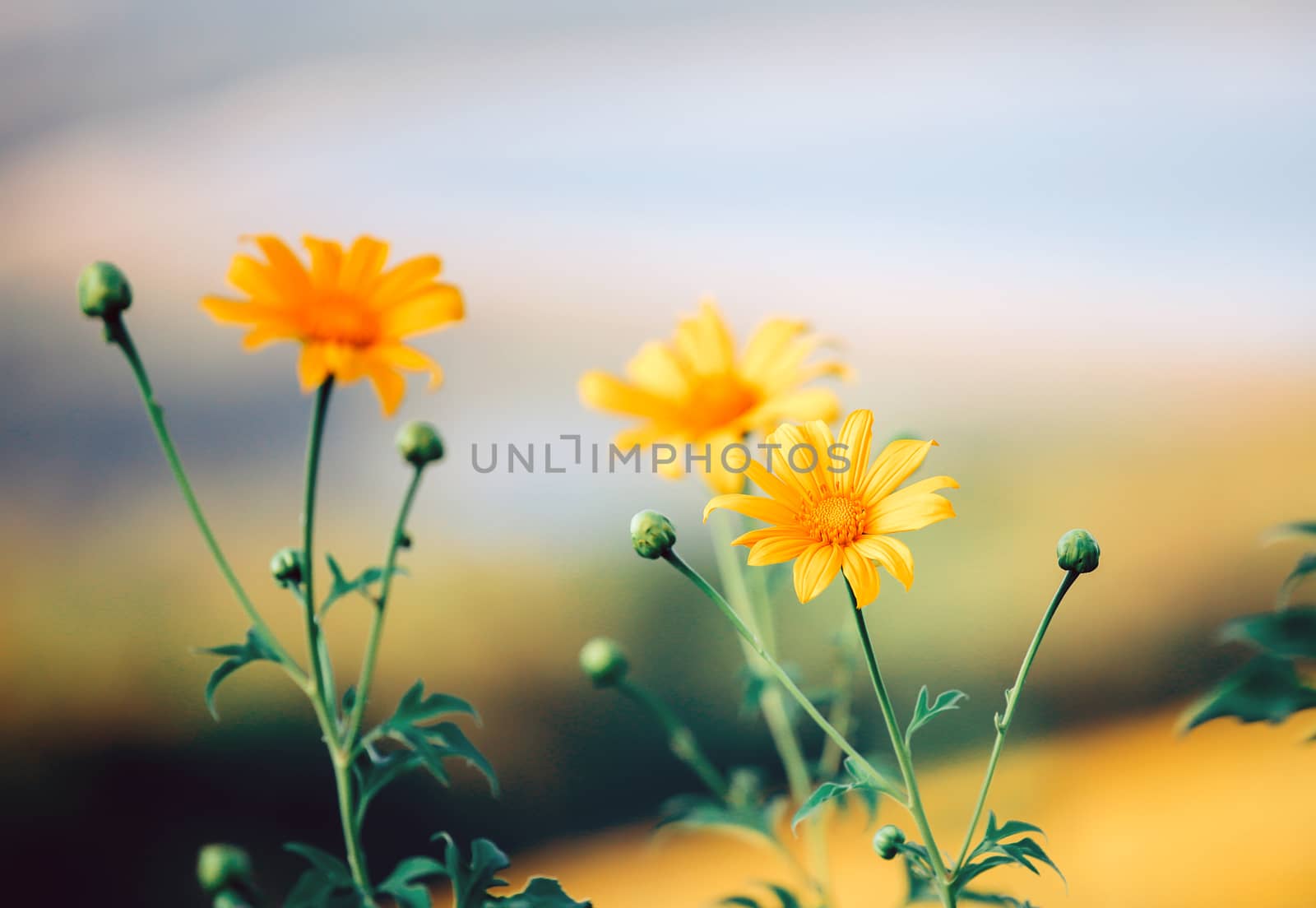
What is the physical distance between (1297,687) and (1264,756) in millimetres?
1672

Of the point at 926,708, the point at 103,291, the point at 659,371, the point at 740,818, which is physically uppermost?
the point at 103,291

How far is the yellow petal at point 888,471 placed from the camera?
2.58 ft

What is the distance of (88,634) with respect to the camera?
2.10 meters

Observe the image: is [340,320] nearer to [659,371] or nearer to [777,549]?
[777,549]

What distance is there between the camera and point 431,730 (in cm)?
81

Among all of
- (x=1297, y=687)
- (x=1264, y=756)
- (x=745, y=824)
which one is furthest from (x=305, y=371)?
(x=1264, y=756)

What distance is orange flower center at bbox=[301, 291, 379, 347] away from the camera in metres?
0.83

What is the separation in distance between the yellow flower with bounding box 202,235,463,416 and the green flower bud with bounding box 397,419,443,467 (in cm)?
4

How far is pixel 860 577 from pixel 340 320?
1.61ft

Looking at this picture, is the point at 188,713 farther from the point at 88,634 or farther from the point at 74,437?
the point at 74,437

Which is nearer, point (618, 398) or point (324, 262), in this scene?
point (324, 262)

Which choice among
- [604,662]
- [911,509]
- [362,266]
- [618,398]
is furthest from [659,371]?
[911,509]

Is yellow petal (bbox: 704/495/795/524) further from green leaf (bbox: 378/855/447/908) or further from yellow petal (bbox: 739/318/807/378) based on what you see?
yellow petal (bbox: 739/318/807/378)

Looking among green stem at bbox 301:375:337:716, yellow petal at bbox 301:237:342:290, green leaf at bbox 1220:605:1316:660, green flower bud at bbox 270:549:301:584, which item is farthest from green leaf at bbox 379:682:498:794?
green leaf at bbox 1220:605:1316:660
